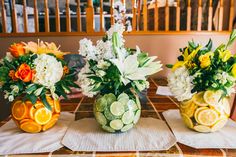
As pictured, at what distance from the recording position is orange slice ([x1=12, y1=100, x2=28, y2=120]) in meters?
0.90

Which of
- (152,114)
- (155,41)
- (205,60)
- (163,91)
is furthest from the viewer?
(155,41)

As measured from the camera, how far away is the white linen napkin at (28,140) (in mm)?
797

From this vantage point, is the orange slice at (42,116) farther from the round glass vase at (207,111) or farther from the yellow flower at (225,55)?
the yellow flower at (225,55)

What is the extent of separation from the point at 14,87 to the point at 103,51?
345mm

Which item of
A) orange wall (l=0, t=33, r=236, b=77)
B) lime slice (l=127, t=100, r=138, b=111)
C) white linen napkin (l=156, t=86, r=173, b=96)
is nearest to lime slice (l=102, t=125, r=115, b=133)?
lime slice (l=127, t=100, r=138, b=111)

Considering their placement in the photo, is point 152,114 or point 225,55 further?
point 152,114

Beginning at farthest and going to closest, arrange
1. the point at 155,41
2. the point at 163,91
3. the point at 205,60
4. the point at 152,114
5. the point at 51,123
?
the point at 155,41
the point at 163,91
the point at 152,114
the point at 51,123
the point at 205,60

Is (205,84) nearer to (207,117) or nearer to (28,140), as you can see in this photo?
(207,117)

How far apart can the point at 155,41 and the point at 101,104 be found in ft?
4.80

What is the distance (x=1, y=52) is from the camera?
223cm

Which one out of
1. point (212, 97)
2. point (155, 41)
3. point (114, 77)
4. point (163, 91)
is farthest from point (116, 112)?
point (155, 41)

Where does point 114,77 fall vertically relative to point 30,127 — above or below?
above

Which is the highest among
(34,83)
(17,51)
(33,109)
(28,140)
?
(17,51)

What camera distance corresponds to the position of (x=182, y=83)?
0.87 m
